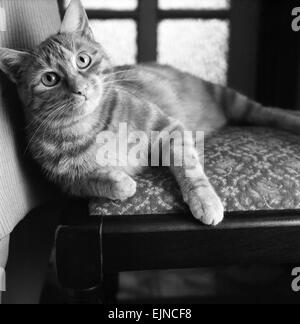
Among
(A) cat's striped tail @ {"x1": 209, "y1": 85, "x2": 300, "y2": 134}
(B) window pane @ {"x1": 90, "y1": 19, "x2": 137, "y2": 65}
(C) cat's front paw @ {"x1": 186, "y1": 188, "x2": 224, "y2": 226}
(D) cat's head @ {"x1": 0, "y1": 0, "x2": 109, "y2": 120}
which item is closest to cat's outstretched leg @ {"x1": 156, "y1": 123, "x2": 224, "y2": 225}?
(C) cat's front paw @ {"x1": 186, "y1": 188, "x2": 224, "y2": 226}

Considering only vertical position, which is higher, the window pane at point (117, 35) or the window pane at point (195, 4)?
the window pane at point (195, 4)

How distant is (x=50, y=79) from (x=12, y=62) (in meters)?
0.09

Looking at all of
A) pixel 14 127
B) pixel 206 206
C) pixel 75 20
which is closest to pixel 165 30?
pixel 75 20

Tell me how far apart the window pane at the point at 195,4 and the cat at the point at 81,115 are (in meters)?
0.91

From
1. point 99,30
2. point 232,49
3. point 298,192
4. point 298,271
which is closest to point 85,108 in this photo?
point 298,192

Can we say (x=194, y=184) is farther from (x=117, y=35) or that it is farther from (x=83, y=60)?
(x=117, y=35)

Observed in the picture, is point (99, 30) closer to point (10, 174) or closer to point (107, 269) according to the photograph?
point (10, 174)

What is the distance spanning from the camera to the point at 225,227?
0.85m

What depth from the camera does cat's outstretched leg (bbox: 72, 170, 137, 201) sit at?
0.88 m

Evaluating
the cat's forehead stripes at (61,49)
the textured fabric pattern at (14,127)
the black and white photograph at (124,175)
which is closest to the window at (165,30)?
the black and white photograph at (124,175)

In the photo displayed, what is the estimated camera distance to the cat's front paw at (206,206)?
844 mm

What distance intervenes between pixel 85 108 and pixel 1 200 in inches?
11.4

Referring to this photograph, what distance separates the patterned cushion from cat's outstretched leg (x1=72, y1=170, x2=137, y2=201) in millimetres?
18

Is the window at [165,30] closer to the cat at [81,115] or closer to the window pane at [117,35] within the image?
the window pane at [117,35]
